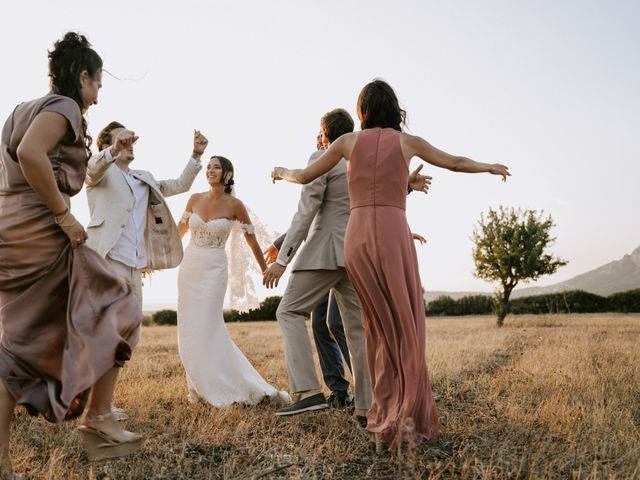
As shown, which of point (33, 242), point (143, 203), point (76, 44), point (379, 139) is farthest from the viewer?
point (143, 203)

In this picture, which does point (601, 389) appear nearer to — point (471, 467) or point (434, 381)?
point (434, 381)

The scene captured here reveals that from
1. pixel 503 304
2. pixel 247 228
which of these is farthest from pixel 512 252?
pixel 247 228

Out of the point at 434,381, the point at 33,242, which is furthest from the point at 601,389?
the point at 33,242

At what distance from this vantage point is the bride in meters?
6.64

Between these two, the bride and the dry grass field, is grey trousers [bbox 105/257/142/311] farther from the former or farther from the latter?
the dry grass field

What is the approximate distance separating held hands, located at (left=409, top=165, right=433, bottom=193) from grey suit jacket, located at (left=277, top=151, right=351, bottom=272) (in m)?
0.69

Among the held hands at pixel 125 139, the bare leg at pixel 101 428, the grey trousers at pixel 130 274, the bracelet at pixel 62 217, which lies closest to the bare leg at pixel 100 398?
the bare leg at pixel 101 428

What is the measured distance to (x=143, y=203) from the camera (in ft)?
20.1

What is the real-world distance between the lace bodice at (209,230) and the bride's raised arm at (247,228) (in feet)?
0.62

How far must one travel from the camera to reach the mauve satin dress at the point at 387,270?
447cm

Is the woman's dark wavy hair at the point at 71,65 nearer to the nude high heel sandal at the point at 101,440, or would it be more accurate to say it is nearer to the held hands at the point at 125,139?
the held hands at the point at 125,139

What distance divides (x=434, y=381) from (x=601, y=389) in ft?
6.74

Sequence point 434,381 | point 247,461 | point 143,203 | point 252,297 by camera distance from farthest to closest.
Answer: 1. point 252,297
2. point 434,381
3. point 143,203
4. point 247,461

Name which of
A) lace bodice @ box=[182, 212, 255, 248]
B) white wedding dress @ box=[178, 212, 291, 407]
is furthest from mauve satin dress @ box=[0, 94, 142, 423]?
lace bodice @ box=[182, 212, 255, 248]
